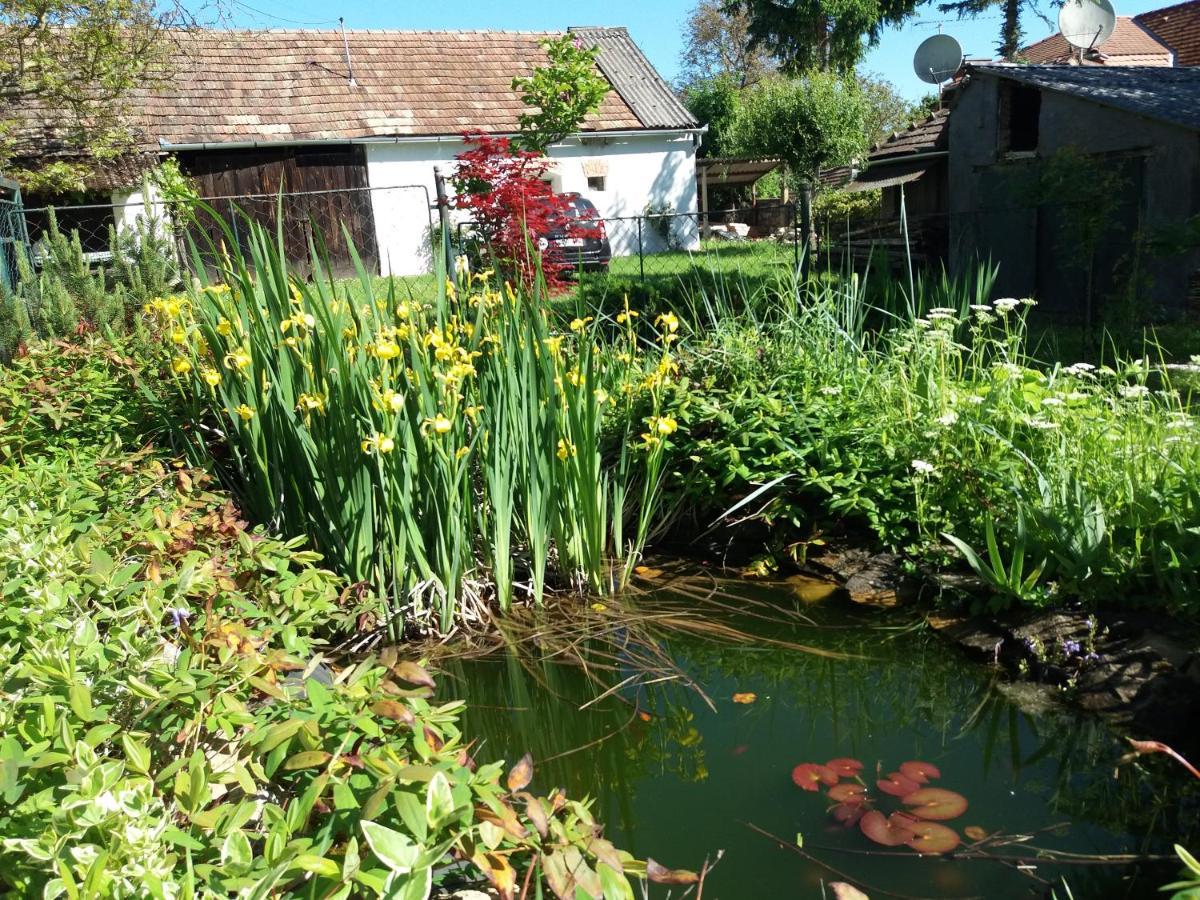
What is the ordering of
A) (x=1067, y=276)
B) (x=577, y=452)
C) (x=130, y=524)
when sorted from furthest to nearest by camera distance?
(x=1067, y=276) < (x=577, y=452) < (x=130, y=524)

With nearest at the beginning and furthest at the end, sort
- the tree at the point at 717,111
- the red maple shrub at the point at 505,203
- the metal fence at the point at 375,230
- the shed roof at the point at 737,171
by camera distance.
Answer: the red maple shrub at the point at 505,203
the metal fence at the point at 375,230
the shed roof at the point at 737,171
the tree at the point at 717,111

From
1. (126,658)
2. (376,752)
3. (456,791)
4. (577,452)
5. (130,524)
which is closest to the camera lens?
(456,791)

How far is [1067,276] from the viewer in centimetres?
1037

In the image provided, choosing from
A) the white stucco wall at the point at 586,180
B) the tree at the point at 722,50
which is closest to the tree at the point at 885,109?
the tree at the point at 722,50

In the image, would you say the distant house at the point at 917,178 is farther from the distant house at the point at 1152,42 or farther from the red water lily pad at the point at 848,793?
the distant house at the point at 1152,42

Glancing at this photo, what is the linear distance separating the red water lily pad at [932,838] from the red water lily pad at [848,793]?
0.18 m

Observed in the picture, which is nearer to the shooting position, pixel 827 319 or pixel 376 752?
pixel 376 752

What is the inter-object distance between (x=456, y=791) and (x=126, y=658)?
70 centimetres

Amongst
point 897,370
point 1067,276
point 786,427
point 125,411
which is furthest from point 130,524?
point 1067,276

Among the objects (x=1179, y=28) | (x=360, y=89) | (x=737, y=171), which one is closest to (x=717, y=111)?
(x=737, y=171)

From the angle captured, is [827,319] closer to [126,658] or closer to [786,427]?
[786,427]

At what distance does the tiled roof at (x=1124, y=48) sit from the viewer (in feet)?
88.5

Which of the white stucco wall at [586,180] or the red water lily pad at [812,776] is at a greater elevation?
the white stucco wall at [586,180]

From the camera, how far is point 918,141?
15211 millimetres
